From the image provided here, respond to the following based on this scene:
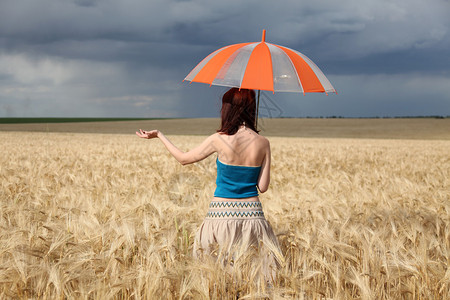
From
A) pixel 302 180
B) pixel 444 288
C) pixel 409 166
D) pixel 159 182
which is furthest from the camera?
pixel 409 166

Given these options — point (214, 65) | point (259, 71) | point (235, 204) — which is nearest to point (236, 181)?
point (235, 204)

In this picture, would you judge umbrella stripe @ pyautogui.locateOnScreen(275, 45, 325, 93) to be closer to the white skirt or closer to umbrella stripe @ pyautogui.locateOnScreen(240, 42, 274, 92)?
umbrella stripe @ pyautogui.locateOnScreen(240, 42, 274, 92)

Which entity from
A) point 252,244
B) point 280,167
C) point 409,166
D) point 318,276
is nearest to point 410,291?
point 318,276

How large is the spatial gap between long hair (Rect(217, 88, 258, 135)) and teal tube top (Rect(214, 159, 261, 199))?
25 cm

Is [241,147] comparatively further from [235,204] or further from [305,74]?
[305,74]

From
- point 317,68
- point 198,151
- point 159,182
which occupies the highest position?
point 317,68

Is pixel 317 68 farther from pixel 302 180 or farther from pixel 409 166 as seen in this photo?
pixel 409 166

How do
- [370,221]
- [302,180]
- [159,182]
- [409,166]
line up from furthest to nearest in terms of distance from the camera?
[409,166], [302,180], [159,182], [370,221]

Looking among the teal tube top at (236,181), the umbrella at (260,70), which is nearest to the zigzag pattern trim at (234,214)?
the teal tube top at (236,181)

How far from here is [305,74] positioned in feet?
10.8

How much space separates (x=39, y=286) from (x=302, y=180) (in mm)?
5813

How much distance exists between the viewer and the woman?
8.88 ft

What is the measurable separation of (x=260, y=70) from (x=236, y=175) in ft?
2.77

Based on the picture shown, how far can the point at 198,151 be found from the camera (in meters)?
2.78
